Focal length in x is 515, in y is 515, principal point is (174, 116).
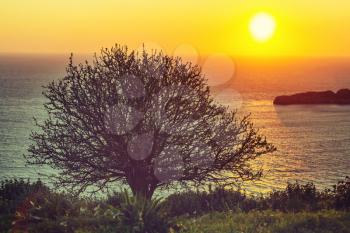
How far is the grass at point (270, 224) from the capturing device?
49.4 ft

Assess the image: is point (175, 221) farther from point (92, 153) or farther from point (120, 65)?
point (120, 65)

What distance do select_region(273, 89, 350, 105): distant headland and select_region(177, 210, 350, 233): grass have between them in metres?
162

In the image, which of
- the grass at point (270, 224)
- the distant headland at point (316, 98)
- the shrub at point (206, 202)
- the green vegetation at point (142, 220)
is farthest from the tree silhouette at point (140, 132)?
the distant headland at point (316, 98)

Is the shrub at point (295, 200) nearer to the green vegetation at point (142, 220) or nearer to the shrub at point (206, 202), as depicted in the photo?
the shrub at point (206, 202)

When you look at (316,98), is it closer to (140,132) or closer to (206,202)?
(140,132)

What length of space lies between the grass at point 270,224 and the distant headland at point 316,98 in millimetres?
161559

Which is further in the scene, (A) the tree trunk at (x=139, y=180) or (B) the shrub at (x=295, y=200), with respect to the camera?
(A) the tree trunk at (x=139, y=180)

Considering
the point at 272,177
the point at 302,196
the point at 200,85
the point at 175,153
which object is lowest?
the point at 272,177

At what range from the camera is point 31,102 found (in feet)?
539

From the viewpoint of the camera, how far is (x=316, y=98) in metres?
181

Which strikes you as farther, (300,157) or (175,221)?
(300,157)

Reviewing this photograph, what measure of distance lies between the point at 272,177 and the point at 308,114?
8451 centimetres

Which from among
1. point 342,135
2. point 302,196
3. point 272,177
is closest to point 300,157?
point 272,177

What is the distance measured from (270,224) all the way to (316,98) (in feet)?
563
